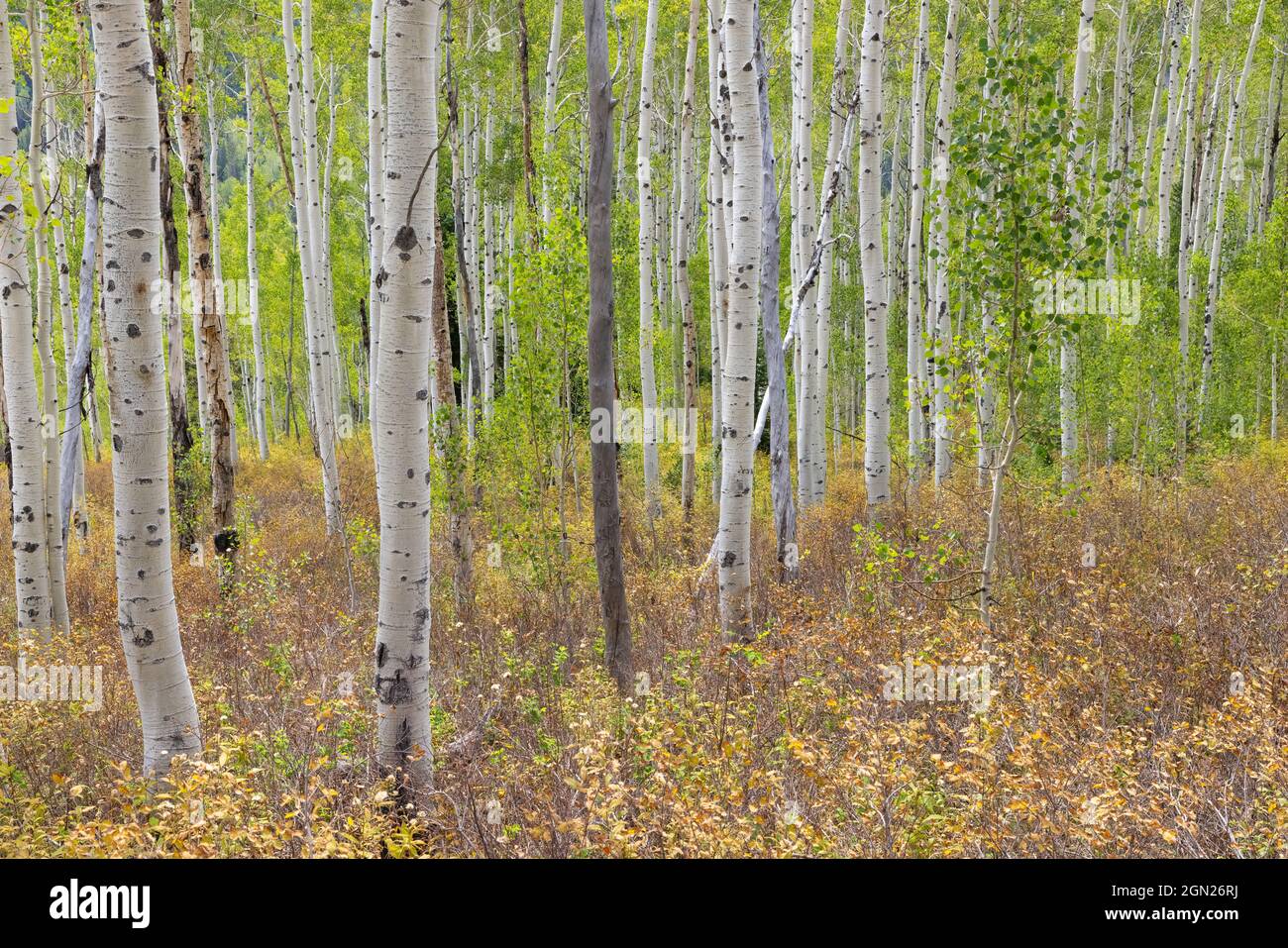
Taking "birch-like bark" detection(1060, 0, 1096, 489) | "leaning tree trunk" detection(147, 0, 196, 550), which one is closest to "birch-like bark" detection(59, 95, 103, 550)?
"leaning tree trunk" detection(147, 0, 196, 550)

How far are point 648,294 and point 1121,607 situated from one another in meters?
8.45

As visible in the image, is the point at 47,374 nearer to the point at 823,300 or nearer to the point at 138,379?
the point at 138,379

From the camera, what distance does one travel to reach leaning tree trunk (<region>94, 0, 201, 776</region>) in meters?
3.89

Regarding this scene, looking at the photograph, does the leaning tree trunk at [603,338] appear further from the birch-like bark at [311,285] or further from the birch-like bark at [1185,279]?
the birch-like bark at [1185,279]

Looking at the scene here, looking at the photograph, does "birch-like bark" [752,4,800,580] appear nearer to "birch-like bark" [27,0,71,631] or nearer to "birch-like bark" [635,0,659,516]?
"birch-like bark" [635,0,659,516]

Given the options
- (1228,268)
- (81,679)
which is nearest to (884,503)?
(81,679)

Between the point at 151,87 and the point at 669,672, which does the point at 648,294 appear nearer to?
the point at 669,672

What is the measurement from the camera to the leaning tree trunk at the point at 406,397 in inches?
152

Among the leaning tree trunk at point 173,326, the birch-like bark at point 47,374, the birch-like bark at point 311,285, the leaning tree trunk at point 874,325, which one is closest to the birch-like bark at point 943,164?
the leaning tree trunk at point 874,325

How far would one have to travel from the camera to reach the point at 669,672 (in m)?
6.28

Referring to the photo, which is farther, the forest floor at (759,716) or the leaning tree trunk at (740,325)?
the leaning tree trunk at (740,325)

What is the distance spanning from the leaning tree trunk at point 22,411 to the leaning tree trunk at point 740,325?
5.15 metres

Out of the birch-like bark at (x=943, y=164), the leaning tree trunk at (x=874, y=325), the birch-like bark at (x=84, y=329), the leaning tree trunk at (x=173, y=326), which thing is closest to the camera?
the birch-like bark at (x=84, y=329)

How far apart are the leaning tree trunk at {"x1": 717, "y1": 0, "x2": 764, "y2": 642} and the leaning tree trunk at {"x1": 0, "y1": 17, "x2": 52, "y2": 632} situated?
5.15m
